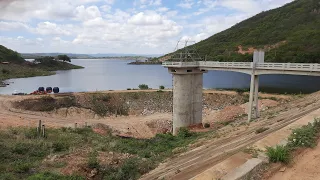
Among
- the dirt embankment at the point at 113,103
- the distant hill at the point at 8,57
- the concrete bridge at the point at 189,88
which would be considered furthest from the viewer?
the distant hill at the point at 8,57

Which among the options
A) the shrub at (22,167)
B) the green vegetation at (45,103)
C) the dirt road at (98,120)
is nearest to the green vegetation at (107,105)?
the dirt road at (98,120)

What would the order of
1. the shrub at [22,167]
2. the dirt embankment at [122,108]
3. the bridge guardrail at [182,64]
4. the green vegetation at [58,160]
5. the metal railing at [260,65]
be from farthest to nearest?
the dirt embankment at [122,108] → the bridge guardrail at [182,64] → the metal railing at [260,65] → the shrub at [22,167] → the green vegetation at [58,160]

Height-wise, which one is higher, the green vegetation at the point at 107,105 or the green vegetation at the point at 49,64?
the green vegetation at the point at 49,64

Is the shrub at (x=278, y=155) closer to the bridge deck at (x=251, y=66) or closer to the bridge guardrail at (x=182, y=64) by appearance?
the bridge deck at (x=251, y=66)

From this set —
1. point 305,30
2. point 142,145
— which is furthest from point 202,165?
point 305,30

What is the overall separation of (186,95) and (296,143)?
2343 cm

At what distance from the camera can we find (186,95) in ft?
111

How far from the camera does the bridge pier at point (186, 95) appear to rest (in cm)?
3362

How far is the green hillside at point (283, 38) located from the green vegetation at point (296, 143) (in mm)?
69759

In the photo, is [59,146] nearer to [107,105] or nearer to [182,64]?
[182,64]

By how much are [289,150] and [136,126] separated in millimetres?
33208

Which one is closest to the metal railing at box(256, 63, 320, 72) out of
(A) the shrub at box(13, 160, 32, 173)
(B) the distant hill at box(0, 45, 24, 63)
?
(A) the shrub at box(13, 160, 32, 173)

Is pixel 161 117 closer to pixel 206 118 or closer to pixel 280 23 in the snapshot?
pixel 206 118

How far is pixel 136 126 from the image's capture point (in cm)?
4200
